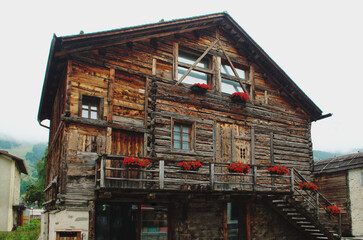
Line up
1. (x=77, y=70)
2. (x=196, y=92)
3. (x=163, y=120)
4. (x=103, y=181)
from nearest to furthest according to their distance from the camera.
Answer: (x=103, y=181) → (x=77, y=70) → (x=163, y=120) → (x=196, y=92)

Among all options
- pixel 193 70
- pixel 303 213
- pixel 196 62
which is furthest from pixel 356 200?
pixel 196 62

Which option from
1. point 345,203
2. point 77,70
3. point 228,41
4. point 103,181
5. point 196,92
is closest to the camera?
point 103,181

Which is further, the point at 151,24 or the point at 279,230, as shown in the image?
the point at 279,230

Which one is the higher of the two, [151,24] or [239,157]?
[151,24]

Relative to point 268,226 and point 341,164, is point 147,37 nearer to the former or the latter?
point 268,226

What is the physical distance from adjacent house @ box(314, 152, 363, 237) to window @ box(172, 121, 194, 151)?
1435cm

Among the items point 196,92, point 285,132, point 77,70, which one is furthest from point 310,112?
point 77,70

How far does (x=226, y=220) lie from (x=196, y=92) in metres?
5.59

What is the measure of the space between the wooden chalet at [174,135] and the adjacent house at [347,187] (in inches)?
301

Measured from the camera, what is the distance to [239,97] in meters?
16.1

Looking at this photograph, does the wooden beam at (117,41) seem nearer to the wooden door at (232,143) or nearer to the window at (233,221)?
the wooden door at (232,143)

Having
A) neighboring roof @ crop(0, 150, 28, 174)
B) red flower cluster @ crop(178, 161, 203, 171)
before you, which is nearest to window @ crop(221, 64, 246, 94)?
red flower cluster @ crop(178, 161, 203, 171)

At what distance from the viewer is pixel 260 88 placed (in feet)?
57.3

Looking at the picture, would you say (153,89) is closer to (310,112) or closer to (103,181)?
(103,181)
